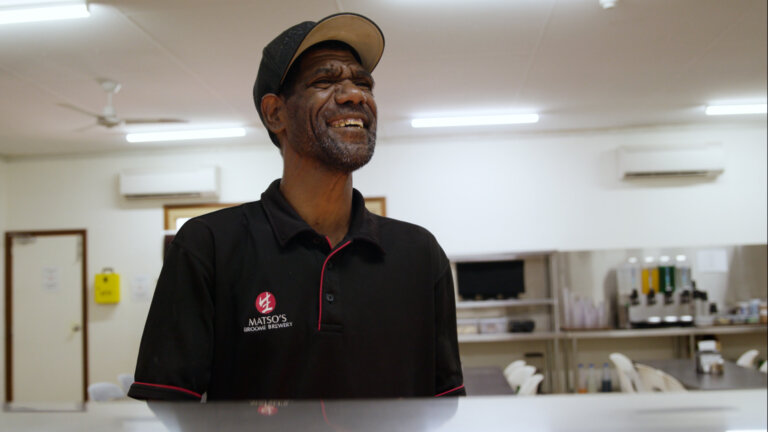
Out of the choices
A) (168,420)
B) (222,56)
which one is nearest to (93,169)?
(222,56)

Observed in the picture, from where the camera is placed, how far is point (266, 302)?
0.97 meters

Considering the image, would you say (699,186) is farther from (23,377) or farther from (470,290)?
(23,377)

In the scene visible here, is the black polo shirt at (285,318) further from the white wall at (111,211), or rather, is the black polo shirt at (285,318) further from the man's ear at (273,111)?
the white wall at (111,211)

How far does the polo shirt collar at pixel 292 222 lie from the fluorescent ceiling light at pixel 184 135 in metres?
4.90

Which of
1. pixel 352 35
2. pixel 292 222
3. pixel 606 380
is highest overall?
pixel 352 35

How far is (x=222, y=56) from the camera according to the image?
3852mm

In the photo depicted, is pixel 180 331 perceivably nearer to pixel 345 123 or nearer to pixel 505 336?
pixel 345 123

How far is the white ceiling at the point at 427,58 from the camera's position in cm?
328

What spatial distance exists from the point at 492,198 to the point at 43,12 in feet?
14.5

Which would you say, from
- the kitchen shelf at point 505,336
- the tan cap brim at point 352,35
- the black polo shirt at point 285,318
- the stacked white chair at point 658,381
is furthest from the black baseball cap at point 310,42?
the kitchen shelf at point 505,336

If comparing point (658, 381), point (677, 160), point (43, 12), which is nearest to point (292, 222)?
point (43, 12)

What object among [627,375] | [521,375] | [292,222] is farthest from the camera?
[627,375]

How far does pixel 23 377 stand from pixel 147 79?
13.7 ft

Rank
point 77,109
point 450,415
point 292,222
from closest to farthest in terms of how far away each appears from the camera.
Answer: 1. point 450,415
2. point 292,222
3. point 77,109
